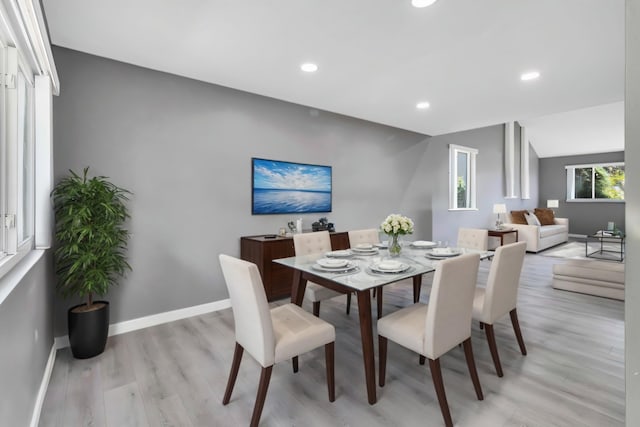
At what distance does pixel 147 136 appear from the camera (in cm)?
310

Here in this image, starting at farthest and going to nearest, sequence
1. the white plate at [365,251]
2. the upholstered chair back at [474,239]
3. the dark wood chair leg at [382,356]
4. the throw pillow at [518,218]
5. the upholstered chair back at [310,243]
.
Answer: the throw pillow at [518,218]
the upholstered chair back at [474,239]
the upholstered chair back at [310,243]
the white plate at [365,251]
the dark wood chair leg at [382,356]

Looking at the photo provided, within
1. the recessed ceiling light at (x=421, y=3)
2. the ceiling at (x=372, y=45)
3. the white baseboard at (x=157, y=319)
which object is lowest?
the white baseboard at (x=157, y=319)

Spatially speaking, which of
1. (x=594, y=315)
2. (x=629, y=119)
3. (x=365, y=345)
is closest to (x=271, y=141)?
(x=365, y=345)

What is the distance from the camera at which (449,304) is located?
179cm

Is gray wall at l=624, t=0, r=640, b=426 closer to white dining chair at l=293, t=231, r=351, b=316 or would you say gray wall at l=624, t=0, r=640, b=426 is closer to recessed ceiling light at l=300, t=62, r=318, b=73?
white dining chair at l=293, t=231, r=351, b=316

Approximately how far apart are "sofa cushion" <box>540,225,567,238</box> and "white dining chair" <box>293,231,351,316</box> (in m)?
6.38

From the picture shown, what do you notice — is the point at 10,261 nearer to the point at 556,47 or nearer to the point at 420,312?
the point at 420,312

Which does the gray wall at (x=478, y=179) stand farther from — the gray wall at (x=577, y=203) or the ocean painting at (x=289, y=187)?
the ocean painting at (x=289, y=187)

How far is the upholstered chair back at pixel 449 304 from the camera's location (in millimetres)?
1723

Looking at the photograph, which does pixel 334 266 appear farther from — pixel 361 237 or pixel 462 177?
pixel 462 177

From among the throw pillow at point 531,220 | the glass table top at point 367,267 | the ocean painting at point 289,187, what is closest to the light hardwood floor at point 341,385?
the glass table top at point 367,267

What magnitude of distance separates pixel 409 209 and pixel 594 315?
3.14 m

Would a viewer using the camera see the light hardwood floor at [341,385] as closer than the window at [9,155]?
No

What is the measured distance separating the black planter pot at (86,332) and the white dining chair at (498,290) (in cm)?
295
